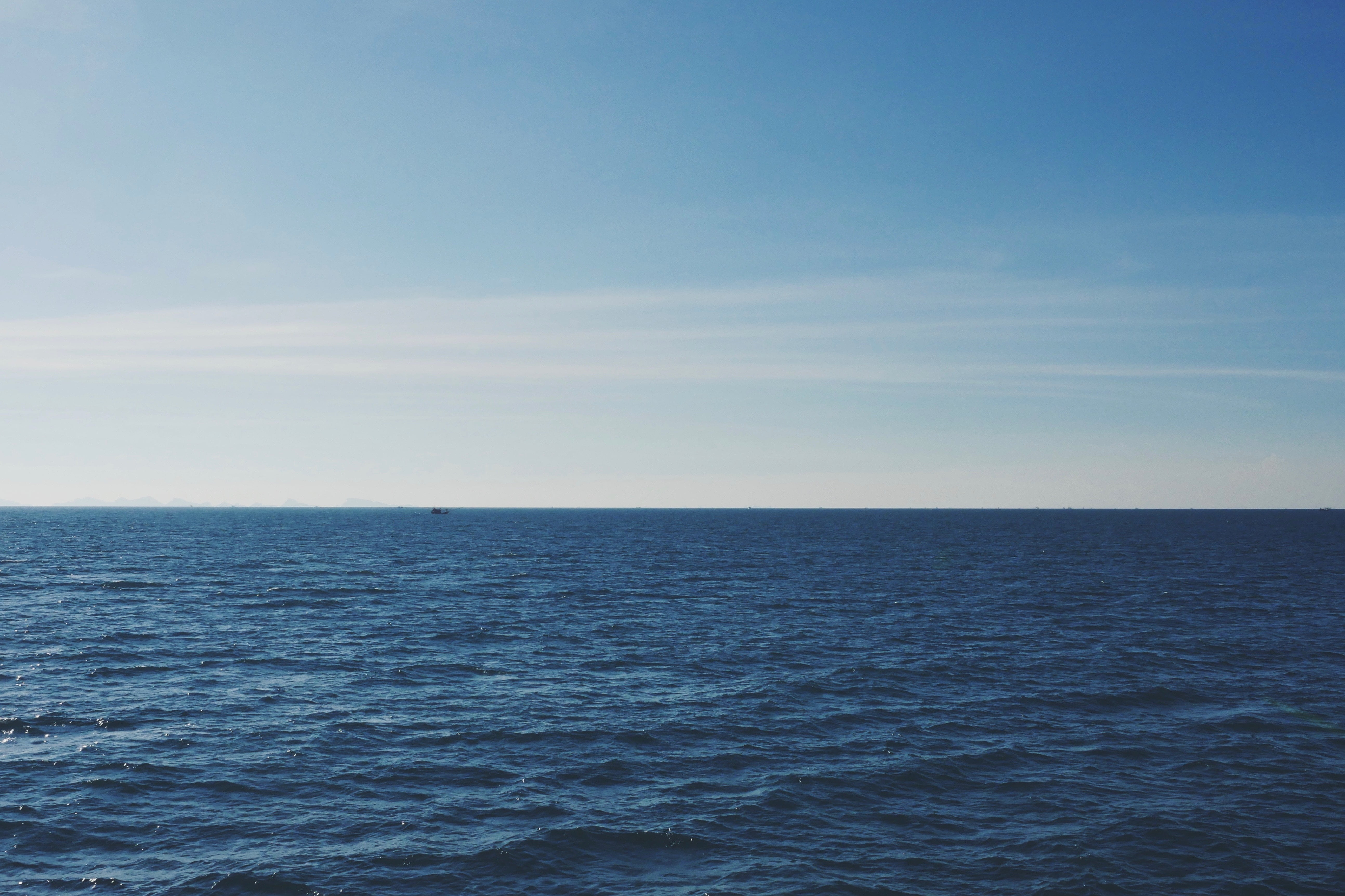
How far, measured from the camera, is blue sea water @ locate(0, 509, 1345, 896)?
75.3 feet

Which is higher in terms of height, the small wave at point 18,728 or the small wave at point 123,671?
the small wave at point 18,728

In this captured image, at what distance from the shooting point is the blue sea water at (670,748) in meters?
22.9

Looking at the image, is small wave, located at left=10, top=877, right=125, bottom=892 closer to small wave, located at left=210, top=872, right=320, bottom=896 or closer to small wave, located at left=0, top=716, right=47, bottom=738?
small wave, located at left=210, top=872, right=320, bottom=896

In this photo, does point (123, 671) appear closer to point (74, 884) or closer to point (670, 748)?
point (74, 884)

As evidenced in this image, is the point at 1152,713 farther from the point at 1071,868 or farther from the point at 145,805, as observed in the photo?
the point at 145,805

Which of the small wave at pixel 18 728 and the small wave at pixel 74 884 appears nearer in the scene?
the small wave at pixel 74 884

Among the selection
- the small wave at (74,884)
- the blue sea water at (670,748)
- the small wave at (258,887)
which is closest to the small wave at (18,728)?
the blue sea water at (670,748)

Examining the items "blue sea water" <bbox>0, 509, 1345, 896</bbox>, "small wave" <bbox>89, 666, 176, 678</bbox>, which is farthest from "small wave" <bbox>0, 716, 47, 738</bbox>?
"small wave" <bbox>89, 666, 176, 678</bbox>

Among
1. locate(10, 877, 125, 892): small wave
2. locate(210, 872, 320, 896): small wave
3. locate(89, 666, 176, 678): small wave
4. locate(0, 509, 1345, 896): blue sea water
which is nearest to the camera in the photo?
locate(210, 872, 320, 896): small wave

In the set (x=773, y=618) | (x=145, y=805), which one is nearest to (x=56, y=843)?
(x=145, y=805)

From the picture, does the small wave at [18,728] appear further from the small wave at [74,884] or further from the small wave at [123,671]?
the small wave at [74,884]

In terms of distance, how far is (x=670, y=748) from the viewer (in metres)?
32.8

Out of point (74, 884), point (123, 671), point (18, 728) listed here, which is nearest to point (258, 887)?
point (74, 884)

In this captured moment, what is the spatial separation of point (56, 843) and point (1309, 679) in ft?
183
